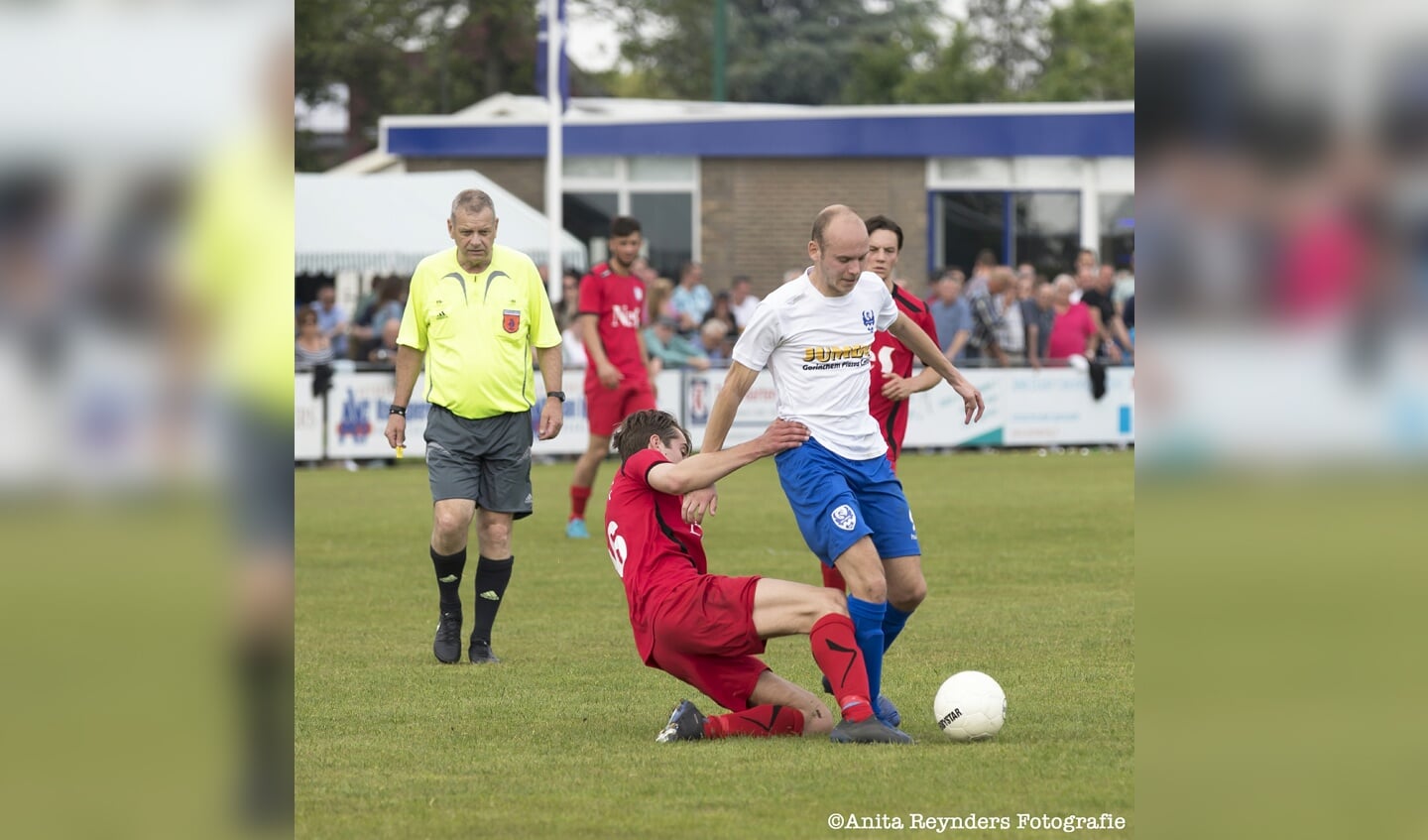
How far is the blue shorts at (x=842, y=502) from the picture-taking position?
7547 mm

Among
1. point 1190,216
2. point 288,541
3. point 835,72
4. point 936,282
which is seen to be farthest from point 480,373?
point 835,72

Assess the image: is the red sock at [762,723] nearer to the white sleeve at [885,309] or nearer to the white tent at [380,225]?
the white sleeve at [885,309]

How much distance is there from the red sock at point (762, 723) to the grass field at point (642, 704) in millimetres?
190

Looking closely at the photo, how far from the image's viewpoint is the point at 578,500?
53.9 feet

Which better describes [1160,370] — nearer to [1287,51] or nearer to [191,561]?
[1287,51]

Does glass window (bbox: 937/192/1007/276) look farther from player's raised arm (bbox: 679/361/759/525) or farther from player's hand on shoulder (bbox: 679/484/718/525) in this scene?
player's hand on shoulder (bbox: 679/484/718/525)

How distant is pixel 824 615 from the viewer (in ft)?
24.0

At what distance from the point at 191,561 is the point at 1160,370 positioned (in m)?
1.39

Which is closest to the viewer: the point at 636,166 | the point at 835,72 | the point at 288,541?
the point at 288,541

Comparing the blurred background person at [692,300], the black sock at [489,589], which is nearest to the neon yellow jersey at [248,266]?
the black sock at [489,589]

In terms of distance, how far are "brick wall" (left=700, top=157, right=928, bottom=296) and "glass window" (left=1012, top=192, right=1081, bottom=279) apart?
2.19 metres

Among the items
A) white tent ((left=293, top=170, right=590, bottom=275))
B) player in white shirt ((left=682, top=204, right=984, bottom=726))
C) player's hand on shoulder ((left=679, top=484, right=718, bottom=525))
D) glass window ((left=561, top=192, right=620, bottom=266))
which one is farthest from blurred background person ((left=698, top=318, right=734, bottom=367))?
player's hand on shoulder ((left=679, top=484, right=718, bottom=525))

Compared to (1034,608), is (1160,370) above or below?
above

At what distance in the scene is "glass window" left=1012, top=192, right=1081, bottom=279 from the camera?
39438mm
